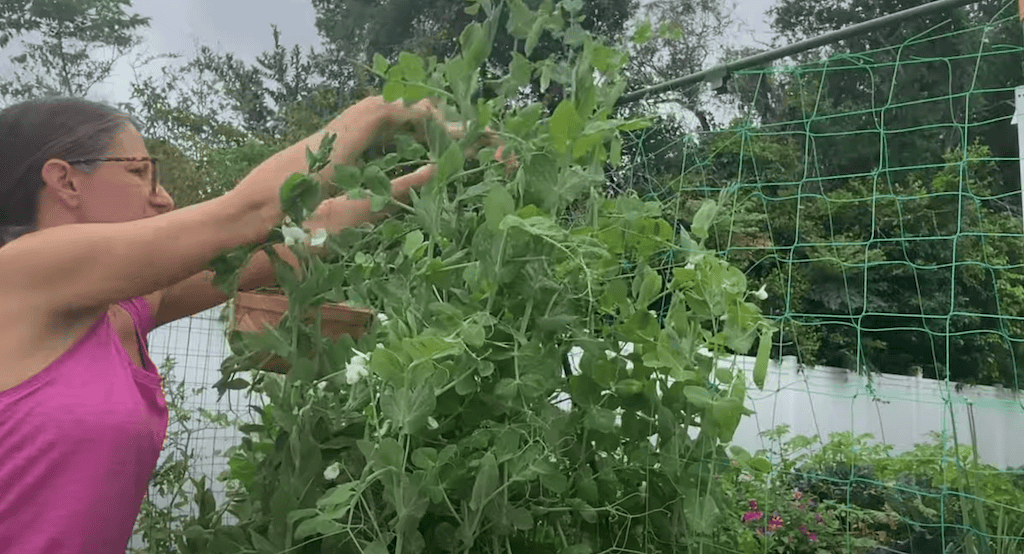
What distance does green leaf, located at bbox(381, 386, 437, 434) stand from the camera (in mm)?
629

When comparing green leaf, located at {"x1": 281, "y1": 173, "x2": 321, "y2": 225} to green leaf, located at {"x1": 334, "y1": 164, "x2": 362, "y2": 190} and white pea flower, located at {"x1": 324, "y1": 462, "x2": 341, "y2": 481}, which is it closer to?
green leaf, located at {"x1": 334, "y1": 164, "x2": 362, "y2": 190}

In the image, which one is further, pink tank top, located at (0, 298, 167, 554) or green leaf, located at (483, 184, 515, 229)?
pink tank top, located at (0, 298, 167, 554)

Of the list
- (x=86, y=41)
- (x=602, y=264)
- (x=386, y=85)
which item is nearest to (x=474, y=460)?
(x=602, y=264)

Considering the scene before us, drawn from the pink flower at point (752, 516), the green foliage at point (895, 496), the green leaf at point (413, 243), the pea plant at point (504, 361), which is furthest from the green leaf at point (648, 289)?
the pink flower at point (752, 516)

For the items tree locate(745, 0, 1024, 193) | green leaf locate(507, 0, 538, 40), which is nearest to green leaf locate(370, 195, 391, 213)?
green leaf locate(507, 0, 538, 40)

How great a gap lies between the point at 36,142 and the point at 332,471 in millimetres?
587

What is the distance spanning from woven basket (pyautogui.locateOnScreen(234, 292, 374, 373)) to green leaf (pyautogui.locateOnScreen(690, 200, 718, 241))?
336mm

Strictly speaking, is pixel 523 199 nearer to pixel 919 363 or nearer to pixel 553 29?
pixel 553 29

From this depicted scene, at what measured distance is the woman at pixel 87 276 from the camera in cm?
83

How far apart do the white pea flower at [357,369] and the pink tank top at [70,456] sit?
376mm

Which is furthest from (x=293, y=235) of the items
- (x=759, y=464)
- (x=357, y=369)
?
(x=759, y=464)

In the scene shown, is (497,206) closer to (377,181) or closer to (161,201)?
(377,181)

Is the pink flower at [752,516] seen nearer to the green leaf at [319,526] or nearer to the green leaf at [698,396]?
the green leaf at [698,396]

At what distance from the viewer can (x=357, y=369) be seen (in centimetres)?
67
